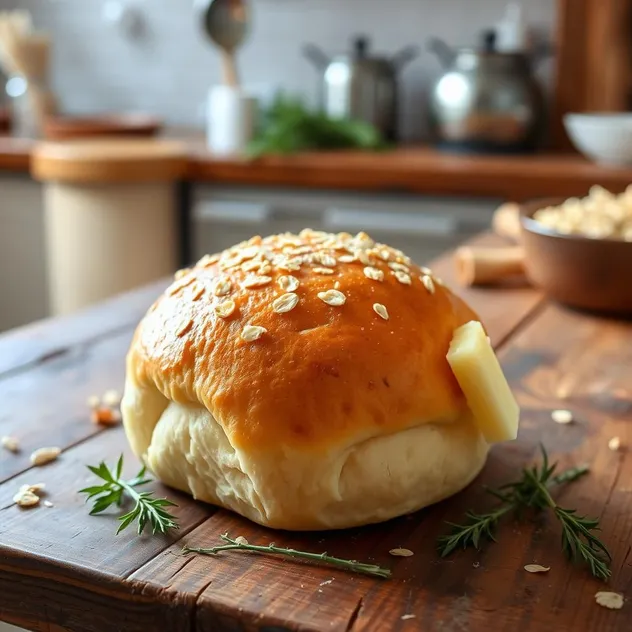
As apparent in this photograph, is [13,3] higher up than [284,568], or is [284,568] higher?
[13,3]

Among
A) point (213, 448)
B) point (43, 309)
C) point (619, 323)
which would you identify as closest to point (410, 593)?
point (213, 448)

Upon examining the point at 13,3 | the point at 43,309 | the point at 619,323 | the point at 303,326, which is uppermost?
the point at 13,3

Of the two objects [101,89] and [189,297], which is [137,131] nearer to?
[101,89]

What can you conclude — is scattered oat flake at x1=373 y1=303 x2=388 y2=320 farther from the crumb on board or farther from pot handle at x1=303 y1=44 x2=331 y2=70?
pot handle at x1=303 y1=44 x2=331 y2=70

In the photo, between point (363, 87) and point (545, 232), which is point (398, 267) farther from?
point (363, 87)

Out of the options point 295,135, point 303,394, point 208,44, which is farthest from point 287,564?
point 208,44

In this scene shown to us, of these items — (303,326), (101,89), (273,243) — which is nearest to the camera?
(303,326)

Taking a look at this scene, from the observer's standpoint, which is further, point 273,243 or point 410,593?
point 273,243
